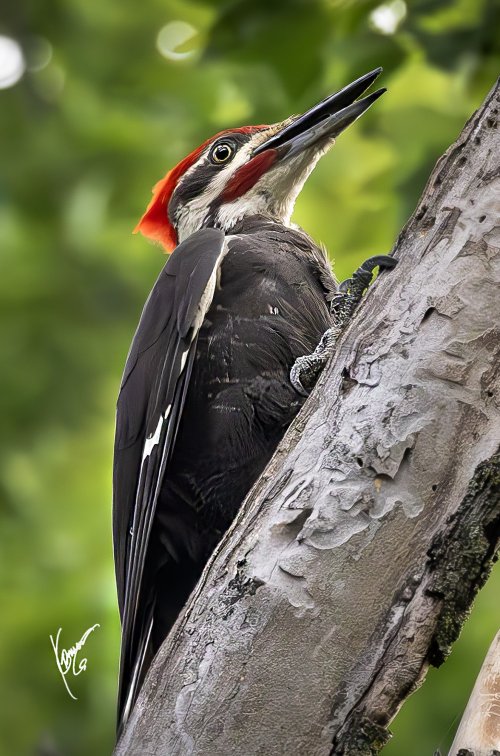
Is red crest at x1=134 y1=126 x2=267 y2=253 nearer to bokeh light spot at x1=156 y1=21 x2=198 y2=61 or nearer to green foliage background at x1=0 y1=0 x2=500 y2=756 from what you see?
green foliage background at x1=0 y1=0 x2=500 y2=756

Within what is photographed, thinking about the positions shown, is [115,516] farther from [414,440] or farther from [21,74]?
[21,74]

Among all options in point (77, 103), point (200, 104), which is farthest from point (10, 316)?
point (200, 104)

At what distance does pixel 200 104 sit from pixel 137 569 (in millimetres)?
2699

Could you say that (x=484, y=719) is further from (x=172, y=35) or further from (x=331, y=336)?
(x=172, y=35)

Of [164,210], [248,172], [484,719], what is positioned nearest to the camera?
[484,719]

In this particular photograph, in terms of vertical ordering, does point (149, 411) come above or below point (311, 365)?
above

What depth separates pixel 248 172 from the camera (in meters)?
3.47

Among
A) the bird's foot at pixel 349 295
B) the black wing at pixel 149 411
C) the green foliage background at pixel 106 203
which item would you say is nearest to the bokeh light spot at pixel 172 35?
the green foliage background at pixel 106 203

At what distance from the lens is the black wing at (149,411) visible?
2570mm

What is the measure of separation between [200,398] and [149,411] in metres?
0.15

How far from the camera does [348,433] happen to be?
1.88m

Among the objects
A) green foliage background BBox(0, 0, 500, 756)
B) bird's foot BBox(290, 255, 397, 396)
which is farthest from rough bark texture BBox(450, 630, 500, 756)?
green foliage background BBox(0, 0, 500, 756)
